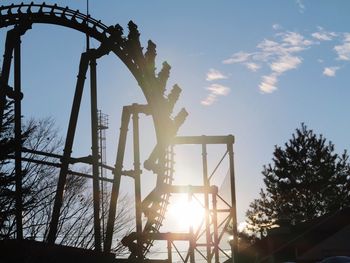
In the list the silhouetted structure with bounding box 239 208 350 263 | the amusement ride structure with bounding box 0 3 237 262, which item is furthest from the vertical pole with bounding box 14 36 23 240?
the silhouetted structure with bounding box 239 208 350 263

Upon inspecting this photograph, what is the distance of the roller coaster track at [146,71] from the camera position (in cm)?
2238

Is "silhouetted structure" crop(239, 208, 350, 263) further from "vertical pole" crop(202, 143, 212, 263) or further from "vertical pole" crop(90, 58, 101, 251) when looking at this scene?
"vertical pole" crop(90, 58, 101, 251)

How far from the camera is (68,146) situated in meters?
22.0

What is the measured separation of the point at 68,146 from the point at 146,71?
4.20 metres

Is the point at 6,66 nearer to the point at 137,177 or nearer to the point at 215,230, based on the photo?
the point at 137,177

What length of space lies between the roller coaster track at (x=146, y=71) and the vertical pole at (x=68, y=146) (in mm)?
856

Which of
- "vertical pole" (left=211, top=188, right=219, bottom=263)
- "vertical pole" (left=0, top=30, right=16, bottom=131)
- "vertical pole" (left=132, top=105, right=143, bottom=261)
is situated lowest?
"vertical pole" (left=211, top=188, right=219, bottom=263)

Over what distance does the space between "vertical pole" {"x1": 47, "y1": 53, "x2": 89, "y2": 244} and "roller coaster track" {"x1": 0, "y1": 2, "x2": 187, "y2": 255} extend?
2.81ft

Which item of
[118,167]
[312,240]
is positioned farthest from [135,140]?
[312,240]

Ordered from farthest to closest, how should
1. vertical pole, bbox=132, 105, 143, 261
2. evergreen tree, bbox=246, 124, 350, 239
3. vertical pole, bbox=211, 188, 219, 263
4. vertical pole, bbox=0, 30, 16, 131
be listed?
evergreen tree, bbox=246, 124, 350, 239 → vertical pole, bbox=132, 105, 143, 261 → vertical pole, bbox=0, 30, 16, 131 → vertical pole, bbox=211, 188, 219, 263

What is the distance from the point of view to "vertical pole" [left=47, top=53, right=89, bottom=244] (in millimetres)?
20922

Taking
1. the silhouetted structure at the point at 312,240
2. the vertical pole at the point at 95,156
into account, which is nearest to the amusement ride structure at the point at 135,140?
the vertical pole at the point at 95,156

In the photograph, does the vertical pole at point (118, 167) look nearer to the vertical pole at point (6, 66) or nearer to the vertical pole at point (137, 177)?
the vertical pole at point (137, 177)

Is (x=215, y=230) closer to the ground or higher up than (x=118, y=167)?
closer to the ground
